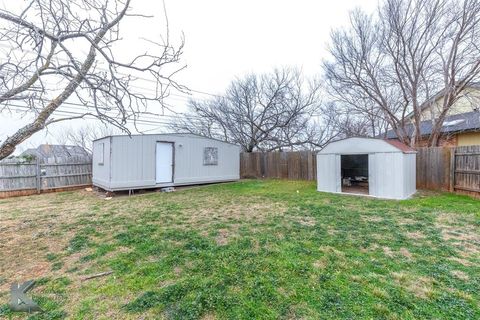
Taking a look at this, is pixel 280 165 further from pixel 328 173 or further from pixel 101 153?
pixel 101 153

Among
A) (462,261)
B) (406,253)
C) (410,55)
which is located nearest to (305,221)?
(406,253)

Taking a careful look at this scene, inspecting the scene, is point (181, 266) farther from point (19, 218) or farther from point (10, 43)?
point (19, 218)

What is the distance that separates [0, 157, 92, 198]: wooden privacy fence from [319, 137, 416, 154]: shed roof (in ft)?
32.1

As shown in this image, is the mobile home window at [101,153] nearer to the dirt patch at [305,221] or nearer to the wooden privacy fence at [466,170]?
the dirt patch at [305,221]

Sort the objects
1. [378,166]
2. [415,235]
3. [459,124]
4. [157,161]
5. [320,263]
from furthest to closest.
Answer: [459,124] < [157,161] < [378,166] < [415,235] < [320,263]

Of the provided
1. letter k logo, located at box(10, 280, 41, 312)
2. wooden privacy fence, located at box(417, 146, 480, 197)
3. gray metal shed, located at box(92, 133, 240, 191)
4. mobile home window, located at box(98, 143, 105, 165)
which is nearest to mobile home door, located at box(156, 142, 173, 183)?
gray metal shed, located at box(92, 133, 240, 191)

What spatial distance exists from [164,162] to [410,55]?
404 inches

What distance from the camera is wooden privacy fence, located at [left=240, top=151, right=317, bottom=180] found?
12.0 m

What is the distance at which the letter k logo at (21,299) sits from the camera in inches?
83.8

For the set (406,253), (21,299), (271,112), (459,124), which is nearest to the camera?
(21,299)

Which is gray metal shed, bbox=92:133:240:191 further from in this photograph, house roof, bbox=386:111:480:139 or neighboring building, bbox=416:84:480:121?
house roof, bbox=386:111:480:139

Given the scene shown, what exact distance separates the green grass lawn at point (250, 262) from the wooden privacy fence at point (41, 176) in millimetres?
3711

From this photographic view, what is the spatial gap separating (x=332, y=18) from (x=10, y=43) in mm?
11330

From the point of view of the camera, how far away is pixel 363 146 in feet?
25.3
